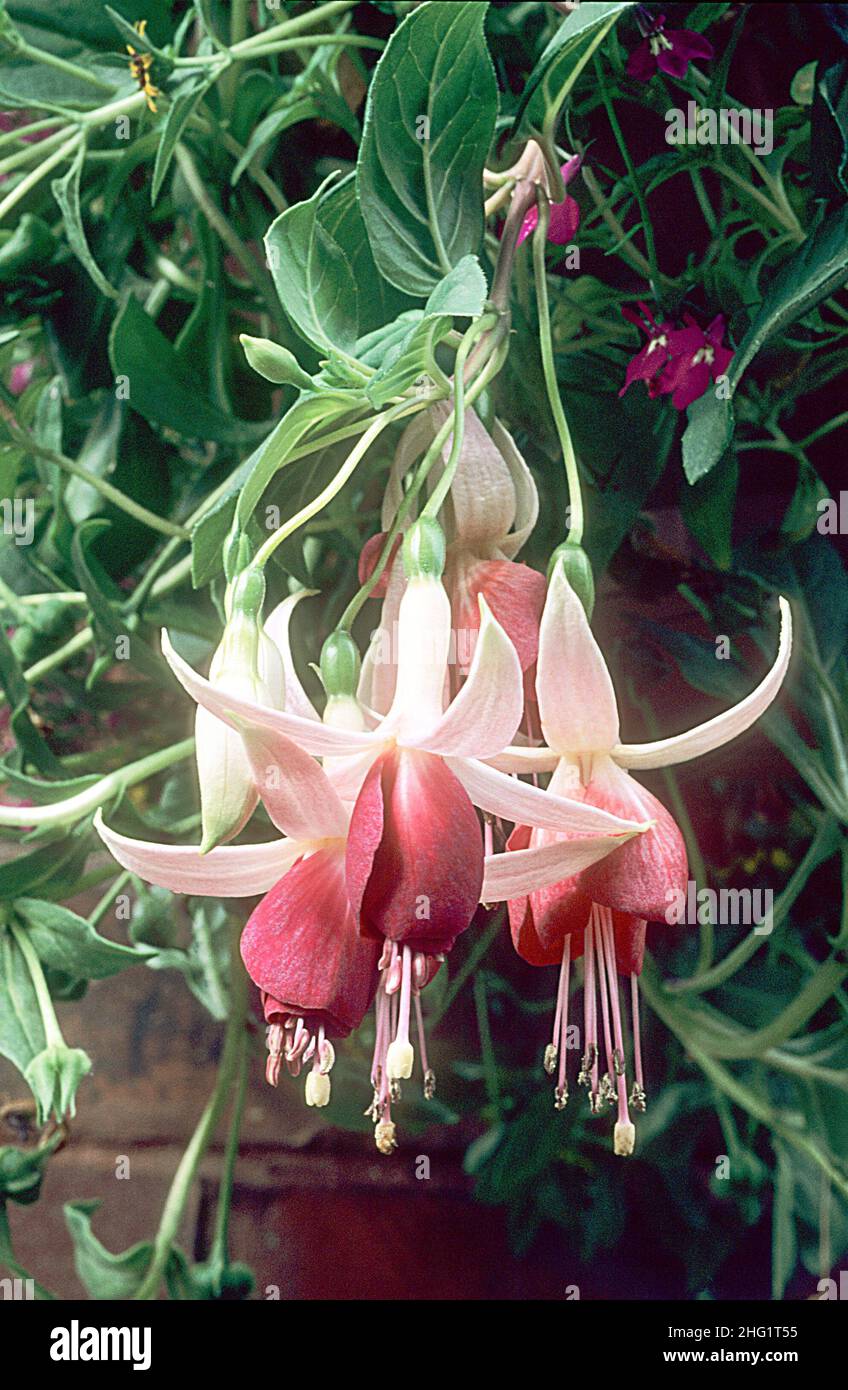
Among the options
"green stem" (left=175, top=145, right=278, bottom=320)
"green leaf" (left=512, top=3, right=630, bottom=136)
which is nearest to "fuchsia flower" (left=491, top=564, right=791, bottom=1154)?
"green leaf" (left=512, top=3, right=630, bottom=136)

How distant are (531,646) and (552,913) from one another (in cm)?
6

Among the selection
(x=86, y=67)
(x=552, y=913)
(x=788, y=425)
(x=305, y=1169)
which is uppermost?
(x=86, y=67)

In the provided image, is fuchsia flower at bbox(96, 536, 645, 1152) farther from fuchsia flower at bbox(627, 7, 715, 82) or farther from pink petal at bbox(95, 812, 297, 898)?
fuchsia flower at bbox(627, 7, 715, 82)

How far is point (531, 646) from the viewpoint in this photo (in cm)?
25

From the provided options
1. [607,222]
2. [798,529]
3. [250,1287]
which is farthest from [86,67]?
[250,1287]

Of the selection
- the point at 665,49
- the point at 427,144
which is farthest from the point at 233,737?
the point at 665,49

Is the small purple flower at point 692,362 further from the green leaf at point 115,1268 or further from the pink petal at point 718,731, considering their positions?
the green leaf at point 115,1268

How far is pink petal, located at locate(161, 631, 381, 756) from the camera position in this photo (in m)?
0.20

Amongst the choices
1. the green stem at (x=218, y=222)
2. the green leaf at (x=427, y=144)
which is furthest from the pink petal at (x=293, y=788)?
the green stem at (x=218, y=222)

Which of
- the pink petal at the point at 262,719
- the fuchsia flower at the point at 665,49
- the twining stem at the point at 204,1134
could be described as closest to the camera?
the pink petal at the point at 262,719

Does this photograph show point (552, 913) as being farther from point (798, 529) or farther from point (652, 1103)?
point (652, 1103)

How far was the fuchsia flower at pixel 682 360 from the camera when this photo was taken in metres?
0.34

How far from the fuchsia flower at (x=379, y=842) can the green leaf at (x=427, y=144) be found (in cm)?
9
